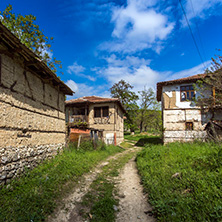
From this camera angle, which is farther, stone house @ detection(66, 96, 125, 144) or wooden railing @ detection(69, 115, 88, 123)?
wooden railing @ detection(69, 115, 88, 123)

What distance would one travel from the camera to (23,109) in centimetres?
566

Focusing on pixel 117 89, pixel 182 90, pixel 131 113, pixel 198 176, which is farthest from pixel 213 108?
pixel 117 89

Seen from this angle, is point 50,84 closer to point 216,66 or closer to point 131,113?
point 216,66

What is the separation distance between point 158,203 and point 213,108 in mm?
11454

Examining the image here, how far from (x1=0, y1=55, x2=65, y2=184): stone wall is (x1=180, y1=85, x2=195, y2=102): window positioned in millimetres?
11156

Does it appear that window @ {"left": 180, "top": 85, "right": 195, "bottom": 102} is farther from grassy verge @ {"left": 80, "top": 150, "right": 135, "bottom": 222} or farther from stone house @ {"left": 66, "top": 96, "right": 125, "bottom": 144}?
grassy verge @ {"left": 80, "top": 150, "right": 135, "bottom": 222}

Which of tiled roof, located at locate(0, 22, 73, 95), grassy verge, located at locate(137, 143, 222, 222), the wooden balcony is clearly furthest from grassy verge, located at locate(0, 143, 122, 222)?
the wooden balcony

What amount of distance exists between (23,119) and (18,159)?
1504mm

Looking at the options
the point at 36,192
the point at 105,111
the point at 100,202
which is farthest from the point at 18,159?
the point at 105,111

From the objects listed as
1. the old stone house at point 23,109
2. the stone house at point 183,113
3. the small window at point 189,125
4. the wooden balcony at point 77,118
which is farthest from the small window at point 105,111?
the old stone house at point 23,109

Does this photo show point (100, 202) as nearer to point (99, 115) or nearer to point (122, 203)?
point (122, 203)

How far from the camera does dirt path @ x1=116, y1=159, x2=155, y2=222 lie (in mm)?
3293

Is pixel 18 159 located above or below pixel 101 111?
below

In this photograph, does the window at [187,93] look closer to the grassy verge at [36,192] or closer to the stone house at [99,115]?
the stone house at [99,115]
